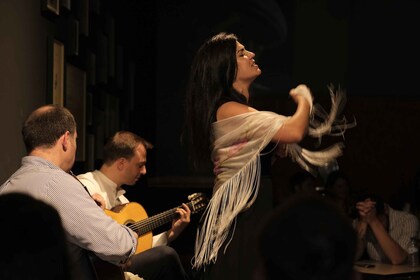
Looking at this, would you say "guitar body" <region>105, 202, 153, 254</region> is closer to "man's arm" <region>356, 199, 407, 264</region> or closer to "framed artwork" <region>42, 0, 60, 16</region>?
"framed artwork" <region>42, 0, 60, 16</region>

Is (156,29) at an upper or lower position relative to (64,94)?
upper

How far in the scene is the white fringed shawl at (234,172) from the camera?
224cm

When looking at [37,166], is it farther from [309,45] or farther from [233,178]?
[309,45]

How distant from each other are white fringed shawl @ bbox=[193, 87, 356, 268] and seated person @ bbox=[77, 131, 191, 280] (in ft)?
4.29

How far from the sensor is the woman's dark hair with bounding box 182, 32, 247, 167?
7.68ft

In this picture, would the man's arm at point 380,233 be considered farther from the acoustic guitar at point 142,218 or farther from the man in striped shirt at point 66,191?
the man in striped shirt at point 66,191

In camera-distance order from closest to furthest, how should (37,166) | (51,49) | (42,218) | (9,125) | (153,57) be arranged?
(42,218) < (37,166) < (9,125) < (51,49) < (153,57)

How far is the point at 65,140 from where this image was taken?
7.46 ft

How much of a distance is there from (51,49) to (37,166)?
1.45 m

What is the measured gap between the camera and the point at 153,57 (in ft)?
22.1

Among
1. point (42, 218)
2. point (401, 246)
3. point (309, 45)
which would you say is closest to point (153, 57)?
point (309, 45)

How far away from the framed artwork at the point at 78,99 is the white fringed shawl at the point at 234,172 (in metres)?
1.73

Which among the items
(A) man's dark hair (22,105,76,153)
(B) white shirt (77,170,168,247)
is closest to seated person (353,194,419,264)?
(B) white shirt (77,170,168,247)

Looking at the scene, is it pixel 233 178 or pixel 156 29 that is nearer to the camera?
pixel 233 178
